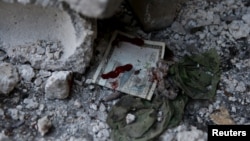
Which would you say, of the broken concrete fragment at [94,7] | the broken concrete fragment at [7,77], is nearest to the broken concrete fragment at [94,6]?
the broken concrete fragment at [94,7]

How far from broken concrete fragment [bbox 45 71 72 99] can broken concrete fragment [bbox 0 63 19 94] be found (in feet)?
0.47

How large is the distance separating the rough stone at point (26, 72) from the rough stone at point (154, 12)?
1.82 feet

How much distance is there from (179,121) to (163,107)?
0.09 meters

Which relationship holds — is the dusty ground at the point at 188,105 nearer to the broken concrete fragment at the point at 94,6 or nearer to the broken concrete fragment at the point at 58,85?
the broken concrete fragment at the point at 58,85

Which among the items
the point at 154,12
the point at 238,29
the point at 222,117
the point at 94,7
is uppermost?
the point at 94,7

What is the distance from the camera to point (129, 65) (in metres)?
1.81

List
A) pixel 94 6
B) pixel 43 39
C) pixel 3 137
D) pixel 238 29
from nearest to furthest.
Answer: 1. pixel 94 6
2. pixel 3 137
3. pixel 43 39
4. pixel 238 29

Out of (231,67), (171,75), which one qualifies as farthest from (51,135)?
(231,67)

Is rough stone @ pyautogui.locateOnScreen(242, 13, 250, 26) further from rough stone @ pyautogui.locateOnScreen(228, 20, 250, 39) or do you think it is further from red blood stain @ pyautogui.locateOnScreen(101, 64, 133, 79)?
red blood stain @ pyautogui.locateOnScreen(101, 64, 133, 79)

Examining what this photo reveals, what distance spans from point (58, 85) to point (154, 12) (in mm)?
569

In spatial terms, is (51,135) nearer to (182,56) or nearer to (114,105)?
(114,105)

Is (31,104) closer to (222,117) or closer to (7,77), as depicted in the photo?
(7,77)

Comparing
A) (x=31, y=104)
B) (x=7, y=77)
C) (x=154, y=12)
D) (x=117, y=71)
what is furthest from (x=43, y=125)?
(x=154, y=12)

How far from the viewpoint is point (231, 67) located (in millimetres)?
1841
